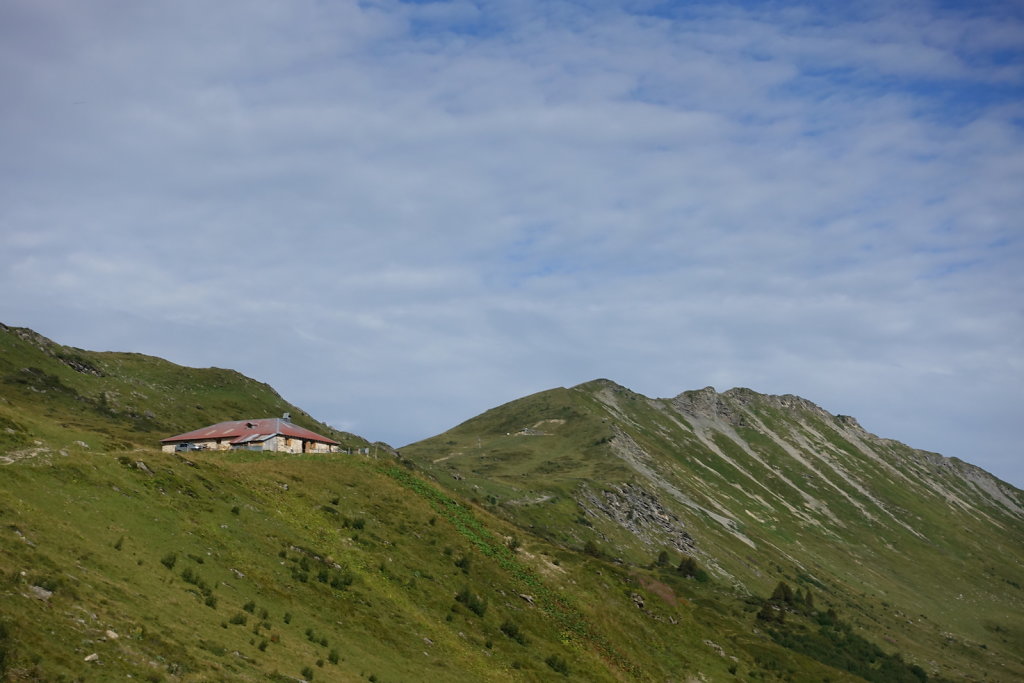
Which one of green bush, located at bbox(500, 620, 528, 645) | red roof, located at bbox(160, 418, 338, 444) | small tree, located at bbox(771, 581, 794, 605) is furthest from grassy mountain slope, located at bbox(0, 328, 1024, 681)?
small tree, located at bbox(771, 581, 794, 605)

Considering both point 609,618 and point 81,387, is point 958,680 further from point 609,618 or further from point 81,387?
point 81,387

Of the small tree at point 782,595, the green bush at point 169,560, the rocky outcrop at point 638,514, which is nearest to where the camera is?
the green bush at point 169,560

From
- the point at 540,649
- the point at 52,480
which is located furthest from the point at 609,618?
the point at 52,480

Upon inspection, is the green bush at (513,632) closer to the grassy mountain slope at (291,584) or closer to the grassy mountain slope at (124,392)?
the grassy mountain slope at (291,584)

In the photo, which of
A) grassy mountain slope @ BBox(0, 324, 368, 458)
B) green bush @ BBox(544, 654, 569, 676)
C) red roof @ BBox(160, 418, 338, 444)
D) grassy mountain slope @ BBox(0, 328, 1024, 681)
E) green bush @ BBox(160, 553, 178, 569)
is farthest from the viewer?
grassy mountain slope @ BBox(0, 324, 368, 458)

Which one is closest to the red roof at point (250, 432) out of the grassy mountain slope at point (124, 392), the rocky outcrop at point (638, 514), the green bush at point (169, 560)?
the grassy mountain slope at point (124, 392)

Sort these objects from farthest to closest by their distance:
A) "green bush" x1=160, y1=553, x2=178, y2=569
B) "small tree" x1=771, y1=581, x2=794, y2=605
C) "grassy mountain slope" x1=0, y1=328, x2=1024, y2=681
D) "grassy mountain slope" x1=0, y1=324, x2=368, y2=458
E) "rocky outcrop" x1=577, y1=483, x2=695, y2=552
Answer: "rocky outcrop" x1=577, y1=483, x2=695, y2=552 → "small tree" x1=771, y1=581, x2=794, y2=605 → "grassy mountain slope" x1=0, y1=324, x2=368, y2=458 → "green bush" x1=160, y1=553, x2=178, y2=569 → "grassy mountain slope" x1=0, y1=328, x2=1024, y2=681

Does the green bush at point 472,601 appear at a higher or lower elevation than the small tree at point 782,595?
lower

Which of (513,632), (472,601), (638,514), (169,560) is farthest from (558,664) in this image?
(638,514)

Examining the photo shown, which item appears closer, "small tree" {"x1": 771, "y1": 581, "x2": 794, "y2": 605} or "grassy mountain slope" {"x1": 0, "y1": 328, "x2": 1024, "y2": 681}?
"grassy mountain slope" {"x1": 0, "y1": 328, "x2": 1024, "y2": 681}

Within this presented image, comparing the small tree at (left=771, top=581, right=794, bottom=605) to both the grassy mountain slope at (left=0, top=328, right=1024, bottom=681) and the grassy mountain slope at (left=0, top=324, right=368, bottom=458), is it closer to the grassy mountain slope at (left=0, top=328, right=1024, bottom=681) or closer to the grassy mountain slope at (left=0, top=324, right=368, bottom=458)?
the grassy mountain slope at (left=0, top=328, right=1024, bottom=681)

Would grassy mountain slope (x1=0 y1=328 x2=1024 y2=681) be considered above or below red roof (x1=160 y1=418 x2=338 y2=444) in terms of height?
below

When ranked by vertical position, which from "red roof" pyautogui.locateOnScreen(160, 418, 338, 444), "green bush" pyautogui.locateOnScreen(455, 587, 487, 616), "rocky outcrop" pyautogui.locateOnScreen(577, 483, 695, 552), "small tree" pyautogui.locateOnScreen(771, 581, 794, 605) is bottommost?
"green bush" pyautogui.locateOnScreen(455, 587, 487, 616)

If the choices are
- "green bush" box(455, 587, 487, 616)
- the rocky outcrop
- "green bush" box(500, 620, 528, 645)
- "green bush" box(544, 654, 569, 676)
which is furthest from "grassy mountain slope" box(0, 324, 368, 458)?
"green bush" box(544, 654, 569, 676)
